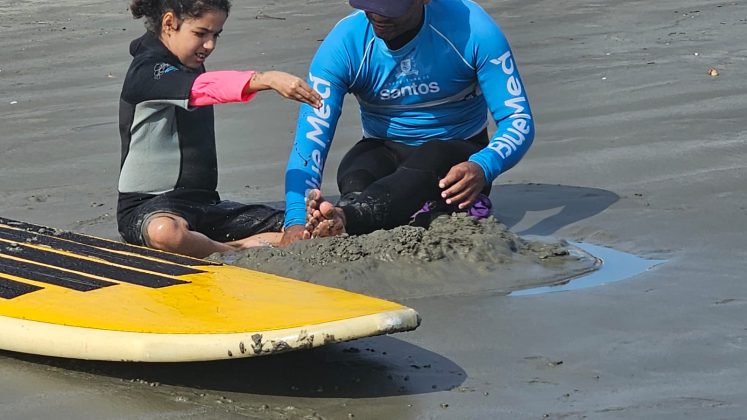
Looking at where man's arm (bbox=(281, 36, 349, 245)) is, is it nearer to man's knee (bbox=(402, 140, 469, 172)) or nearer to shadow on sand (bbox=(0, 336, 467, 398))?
man's knee (bbox=(402, 140, 469, 172))

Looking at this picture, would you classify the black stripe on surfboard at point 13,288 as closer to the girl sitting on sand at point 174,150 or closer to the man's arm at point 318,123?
the girl sitting on sand at point 174,150

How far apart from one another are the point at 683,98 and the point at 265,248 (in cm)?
323

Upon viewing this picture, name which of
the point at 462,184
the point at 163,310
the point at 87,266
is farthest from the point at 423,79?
the point at 163,310

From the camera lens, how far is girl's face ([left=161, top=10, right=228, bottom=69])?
5.20m

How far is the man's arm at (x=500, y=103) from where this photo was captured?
17.2 ft

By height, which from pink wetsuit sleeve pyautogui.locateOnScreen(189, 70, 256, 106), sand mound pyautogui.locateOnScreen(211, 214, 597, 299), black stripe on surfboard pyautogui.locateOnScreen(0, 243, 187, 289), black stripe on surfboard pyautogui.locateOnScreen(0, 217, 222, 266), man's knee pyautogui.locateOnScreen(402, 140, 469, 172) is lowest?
sand mound pyautogui.locateOnScreen(211, 214, 597, 299)

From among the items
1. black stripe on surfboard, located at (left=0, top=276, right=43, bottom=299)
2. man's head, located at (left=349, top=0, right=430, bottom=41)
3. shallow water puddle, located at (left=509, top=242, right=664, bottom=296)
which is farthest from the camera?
man's head, located at (left=349, top=0, right=430, bottom=41)

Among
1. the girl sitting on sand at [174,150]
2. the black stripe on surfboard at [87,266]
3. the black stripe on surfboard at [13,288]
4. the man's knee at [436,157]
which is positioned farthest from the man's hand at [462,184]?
the black stripe on surfboard at [13,288]

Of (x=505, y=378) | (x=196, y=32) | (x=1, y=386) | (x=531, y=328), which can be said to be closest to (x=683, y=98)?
Result: (x=196, y=32)

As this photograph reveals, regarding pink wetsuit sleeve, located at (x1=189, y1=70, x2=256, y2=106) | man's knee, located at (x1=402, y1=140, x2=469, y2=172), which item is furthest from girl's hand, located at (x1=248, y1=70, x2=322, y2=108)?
man's knee, located at (x1=402, y1=140, x2=469, y2=172)

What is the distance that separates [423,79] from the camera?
5.38 metres

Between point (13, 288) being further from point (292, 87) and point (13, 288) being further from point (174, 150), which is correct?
point (174, 150)

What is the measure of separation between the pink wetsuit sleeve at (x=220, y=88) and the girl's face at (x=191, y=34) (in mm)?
418

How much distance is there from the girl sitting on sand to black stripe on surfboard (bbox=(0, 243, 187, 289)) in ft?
1.97
